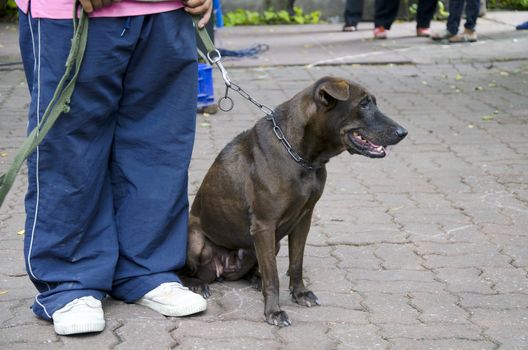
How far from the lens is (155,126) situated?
4.05 m

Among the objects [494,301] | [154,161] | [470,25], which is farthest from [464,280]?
[470,25]

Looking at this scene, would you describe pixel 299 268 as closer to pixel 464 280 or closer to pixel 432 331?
pixel 432 331

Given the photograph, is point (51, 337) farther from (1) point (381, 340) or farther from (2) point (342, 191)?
(2) point (342, 191)

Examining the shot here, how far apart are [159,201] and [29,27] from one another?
940 mm

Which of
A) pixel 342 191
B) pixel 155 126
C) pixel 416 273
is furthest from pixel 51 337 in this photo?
pixel 342 191

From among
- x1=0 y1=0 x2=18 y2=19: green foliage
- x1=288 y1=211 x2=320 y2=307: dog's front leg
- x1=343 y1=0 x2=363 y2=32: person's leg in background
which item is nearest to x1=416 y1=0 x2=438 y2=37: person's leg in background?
x1=343 y1=0 x2=363 y2=32: person's leg in background

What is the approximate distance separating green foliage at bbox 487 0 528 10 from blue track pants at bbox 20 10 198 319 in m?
13.3

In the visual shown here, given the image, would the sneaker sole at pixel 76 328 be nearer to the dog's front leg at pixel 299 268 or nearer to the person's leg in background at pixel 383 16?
the dog's front leg at pixel 299 268

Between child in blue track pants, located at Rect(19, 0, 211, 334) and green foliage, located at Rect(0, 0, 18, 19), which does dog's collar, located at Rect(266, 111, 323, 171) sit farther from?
green foliage, located at Rect(0, 0, 18, 19)

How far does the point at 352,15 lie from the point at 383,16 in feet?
4.06

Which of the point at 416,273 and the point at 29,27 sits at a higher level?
the point at 29,27

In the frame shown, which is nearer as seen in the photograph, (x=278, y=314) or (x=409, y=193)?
(x=278, y=314)

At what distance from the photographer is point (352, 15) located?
46.8ft

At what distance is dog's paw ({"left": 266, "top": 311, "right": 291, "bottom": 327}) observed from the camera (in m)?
3.95
